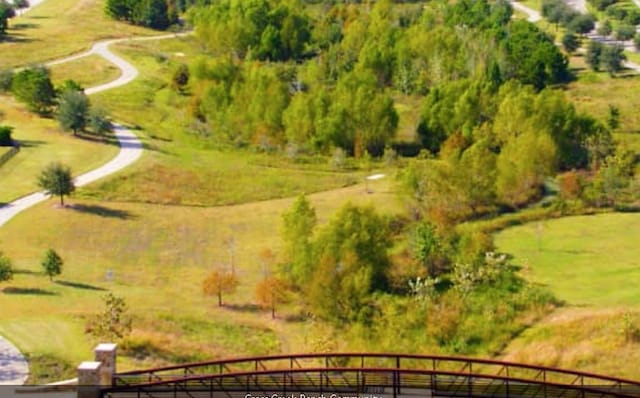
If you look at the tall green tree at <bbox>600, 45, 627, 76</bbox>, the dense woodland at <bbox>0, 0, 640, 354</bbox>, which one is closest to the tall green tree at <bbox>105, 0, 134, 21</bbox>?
the dense woodland at <bbox>0, 0, 640, 354</bbox>

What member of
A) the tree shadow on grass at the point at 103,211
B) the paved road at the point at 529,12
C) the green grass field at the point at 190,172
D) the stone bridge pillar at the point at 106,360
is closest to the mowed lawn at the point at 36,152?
the green grass field at the point at 190,172

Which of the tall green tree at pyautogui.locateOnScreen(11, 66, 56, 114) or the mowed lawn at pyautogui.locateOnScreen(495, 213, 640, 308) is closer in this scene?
the mowed lawn at pyautogui.locateOnScreen(495, 213, 640, 308)

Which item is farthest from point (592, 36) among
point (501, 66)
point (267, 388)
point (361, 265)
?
point (267, 388)

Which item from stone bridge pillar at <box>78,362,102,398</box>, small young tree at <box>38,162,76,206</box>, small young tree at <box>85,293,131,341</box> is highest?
stone bridge pillar at <box>78,362,102,398</box>

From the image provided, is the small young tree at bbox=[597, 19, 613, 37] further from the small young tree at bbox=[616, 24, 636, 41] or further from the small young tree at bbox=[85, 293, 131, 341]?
the small young tree at bbox=[85, 293, 131, 341]

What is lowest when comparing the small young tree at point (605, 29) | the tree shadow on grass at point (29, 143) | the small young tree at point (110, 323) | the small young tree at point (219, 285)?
the small young tree at point (219, 285)

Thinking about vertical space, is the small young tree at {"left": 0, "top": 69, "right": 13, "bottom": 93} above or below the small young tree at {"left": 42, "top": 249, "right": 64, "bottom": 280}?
above

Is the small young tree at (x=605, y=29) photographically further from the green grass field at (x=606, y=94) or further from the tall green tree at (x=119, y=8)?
the tall green tree at (x=119, y=8)
